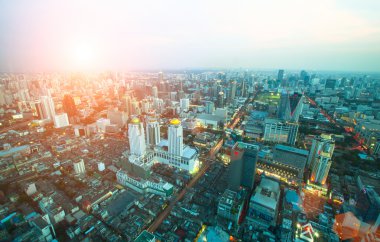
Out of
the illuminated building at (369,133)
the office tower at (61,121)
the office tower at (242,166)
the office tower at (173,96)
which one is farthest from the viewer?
the office tower at (173,96)

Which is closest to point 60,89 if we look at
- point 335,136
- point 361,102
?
point 335,136

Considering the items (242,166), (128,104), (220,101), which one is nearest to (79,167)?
(242,166)

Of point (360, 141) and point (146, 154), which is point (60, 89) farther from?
point (360, 141)

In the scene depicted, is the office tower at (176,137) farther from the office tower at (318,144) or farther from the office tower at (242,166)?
the office tower at (318,144)

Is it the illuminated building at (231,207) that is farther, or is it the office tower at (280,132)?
the office tower at (280,132)

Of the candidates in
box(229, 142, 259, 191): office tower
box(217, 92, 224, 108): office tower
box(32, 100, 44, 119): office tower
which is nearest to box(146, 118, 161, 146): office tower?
box(229, 142, 259, 191): office tower

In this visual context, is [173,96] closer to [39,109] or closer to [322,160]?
[39,109]

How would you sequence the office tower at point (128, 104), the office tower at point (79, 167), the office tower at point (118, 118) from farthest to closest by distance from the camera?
the office tower at point (128, 104), the office tower at point (118, 118), the office tower at point (79, 167)

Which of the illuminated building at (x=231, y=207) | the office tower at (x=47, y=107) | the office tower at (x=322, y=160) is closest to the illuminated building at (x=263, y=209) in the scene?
the illuminated building at (x=231, y=207)
